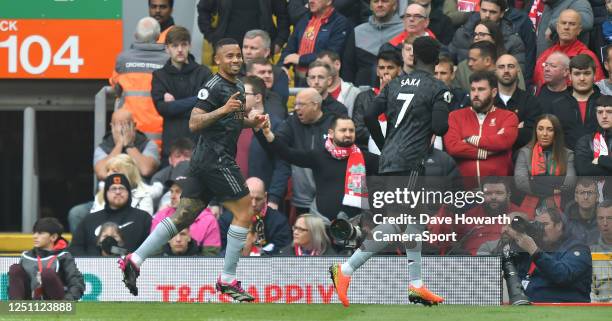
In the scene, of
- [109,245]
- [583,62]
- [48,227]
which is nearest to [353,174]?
[109,245]

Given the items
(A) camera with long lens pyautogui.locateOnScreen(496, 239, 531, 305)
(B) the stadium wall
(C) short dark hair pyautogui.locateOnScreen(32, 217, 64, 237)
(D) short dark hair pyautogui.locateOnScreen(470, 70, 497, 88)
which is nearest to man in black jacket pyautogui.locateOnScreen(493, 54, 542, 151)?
(D) short dark hair pyautogui.locateOnScreen(470, 70, 497, 88)

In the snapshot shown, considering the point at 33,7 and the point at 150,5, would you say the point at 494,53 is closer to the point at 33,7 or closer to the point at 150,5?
the point at 150,5

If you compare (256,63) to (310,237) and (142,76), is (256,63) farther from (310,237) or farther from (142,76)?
(310,237)

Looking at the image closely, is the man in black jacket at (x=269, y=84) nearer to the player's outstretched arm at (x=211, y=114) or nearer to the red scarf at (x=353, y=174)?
the red scarf at (x=353, y=174)

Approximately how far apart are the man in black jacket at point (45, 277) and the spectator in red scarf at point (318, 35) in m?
4.33

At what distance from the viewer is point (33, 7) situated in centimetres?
1742

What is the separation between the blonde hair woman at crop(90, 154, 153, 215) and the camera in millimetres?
14852

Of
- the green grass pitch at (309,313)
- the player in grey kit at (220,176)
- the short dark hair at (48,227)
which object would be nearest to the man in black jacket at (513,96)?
the green grass pitch at (309,313)

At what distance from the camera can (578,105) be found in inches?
576

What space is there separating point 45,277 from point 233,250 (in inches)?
63.8

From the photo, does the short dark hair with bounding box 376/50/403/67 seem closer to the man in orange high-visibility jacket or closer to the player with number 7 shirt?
the man in orange high-visibility jacket

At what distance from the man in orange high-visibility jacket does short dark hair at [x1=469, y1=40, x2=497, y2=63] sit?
10.9 ft

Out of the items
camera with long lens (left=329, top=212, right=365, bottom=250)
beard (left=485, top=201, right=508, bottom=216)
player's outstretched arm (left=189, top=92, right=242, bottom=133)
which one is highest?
player's outstretched arm (left=189, top=92, right=242, bottom=133)

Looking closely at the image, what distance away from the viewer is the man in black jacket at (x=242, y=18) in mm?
16875
